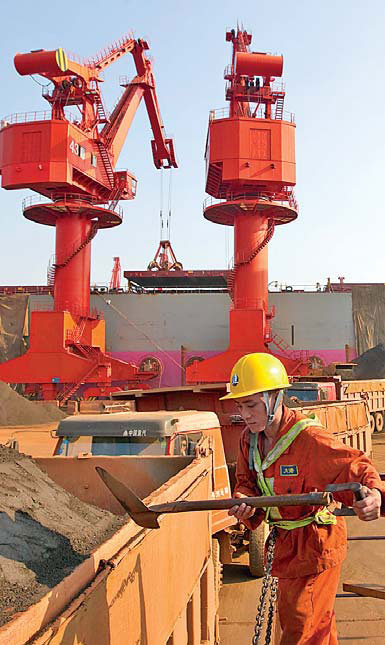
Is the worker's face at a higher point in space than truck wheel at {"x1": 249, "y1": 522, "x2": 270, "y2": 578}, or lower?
higher

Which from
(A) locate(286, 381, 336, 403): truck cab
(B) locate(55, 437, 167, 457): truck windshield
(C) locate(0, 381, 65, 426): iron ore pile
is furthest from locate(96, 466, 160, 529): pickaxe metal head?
(C) locate(0, 381, 65, 426): iron ore pile

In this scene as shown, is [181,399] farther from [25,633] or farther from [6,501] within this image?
[25,633]

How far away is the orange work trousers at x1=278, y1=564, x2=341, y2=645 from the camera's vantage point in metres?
3.34

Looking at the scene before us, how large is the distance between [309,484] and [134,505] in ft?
3.32

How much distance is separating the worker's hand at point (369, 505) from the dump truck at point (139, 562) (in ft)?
3.07

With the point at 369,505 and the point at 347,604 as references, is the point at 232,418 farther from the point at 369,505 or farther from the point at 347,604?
the point at 369,505

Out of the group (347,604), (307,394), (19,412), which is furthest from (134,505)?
(19,412)

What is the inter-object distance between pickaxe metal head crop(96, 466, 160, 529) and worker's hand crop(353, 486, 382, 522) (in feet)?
3.00

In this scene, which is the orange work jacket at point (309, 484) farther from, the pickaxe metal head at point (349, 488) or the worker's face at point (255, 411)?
the pickaxe metal head at point (349, 488)

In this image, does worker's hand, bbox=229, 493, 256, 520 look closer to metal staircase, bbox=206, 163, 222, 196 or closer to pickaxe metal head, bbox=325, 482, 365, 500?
pickaxe metal head, bbox=325, 482, 365, 500

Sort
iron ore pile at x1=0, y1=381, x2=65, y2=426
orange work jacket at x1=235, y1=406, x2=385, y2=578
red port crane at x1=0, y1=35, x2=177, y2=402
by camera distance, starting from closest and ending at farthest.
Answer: orange work jacket at x1=235, y1=406, x2=385, y2=578, iron ore pile at x1=0, y1=381, x2=65, y2=426, red port crane at x1=0, y1=35, x2=177, y2=402

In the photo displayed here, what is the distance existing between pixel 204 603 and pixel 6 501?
1.91 meters

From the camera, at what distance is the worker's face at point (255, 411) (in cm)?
349

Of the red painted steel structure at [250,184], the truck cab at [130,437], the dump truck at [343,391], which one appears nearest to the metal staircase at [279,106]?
the red painted steel structure at [250,184]
